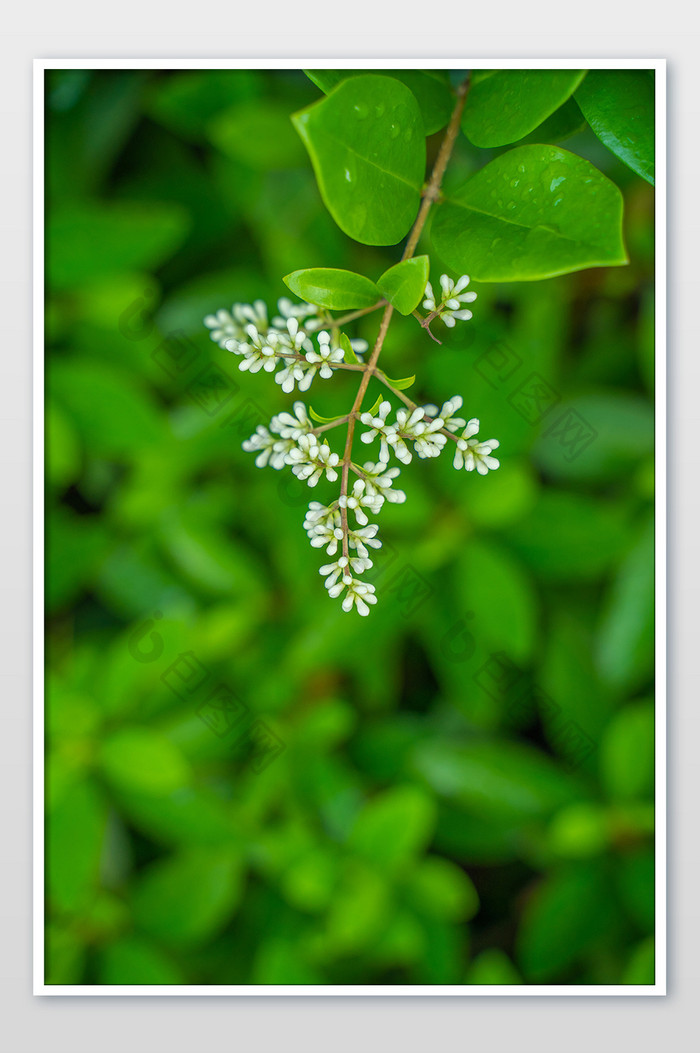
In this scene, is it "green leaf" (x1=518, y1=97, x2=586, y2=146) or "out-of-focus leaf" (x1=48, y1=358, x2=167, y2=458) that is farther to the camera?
"out-of-focus leaf" (x1=48, y1=358, x2=167, y2=458)

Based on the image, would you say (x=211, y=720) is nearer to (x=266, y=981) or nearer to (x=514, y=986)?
(x=266, y=981)

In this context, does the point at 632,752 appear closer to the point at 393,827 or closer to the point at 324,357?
the point at 393,827

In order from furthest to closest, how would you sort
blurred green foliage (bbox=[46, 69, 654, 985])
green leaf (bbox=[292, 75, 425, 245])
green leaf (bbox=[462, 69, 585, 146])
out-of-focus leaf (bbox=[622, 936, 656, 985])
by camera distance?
blurred green foliage (bbox=[46, 69, 654, 985]), out-of-focus leaf (bbox=[622, 936, 656, 985]), green leaf (bbox=[462, 69, 585, 146]), green leaf (bbox=[292, 75, 425, 245])

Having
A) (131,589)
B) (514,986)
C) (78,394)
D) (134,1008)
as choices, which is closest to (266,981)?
(134,1008)

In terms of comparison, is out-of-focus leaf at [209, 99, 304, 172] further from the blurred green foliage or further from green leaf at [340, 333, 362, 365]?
green leaf at [340, 333, 362, 365]

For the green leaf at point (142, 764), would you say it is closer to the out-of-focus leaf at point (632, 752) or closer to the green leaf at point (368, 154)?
the out-of-focus leaf at point (632, 752)

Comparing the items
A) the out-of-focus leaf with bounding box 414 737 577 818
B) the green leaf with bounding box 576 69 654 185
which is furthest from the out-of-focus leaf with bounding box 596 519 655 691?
the green leaf with bounding box 576 69 654 185

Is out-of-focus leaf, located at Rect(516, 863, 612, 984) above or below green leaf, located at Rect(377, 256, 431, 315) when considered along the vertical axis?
below
